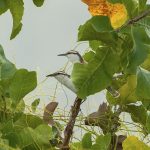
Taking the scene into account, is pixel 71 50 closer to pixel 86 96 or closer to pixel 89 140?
pixel 89 140

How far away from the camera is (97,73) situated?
44.0 inches

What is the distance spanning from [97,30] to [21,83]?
13.9 inches

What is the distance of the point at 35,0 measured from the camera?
3.64 feet

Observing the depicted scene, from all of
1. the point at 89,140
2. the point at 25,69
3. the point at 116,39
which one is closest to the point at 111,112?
the point at 89,140

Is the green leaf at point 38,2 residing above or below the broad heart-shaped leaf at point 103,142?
above

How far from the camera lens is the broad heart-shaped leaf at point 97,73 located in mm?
1102

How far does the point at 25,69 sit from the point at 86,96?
24 cm

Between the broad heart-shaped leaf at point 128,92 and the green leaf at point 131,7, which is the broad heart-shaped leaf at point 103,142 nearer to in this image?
the broad heart-shaped leaf at point 128,92

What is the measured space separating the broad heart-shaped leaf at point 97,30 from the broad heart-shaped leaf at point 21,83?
29 centimetres

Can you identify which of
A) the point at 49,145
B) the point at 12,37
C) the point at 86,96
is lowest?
the point at 49,145

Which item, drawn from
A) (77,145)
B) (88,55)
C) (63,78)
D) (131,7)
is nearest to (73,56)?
(88,55)

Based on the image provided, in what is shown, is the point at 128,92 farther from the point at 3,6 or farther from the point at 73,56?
the point at 3,6

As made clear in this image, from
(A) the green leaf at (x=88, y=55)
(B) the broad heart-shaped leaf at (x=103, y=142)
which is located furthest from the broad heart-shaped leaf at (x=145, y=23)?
(A) the green leaf at (x=88, y=55)

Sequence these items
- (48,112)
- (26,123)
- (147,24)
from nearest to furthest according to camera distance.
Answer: (147,24)
(26,123)
(48,112)
